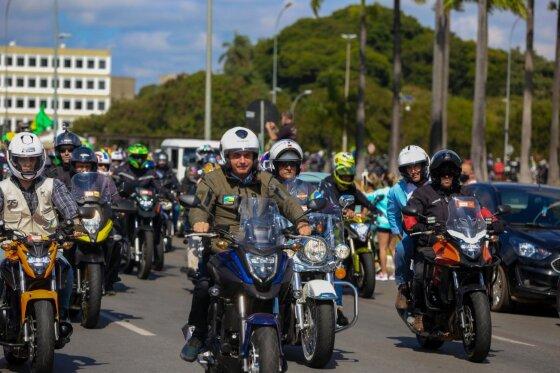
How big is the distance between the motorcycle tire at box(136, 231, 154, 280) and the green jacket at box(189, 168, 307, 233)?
31.4ft

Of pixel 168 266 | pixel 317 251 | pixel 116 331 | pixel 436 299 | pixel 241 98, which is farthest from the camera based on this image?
pixel 241 98

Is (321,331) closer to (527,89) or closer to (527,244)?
(527,244)

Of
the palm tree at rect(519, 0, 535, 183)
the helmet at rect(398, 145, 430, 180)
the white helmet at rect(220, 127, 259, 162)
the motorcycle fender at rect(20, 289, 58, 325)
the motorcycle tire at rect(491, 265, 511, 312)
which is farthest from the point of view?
the palm tree at rect(519, 0, 535, 183)

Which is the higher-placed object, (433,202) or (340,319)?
(433,202)

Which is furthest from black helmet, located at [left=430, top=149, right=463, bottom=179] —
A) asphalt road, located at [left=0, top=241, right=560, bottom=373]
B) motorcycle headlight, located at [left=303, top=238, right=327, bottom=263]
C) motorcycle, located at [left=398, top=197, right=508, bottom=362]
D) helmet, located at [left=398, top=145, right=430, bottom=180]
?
asphalt road, located at [left=0, top=241, right=560, bottom=373]

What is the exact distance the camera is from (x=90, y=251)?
1298 centimetres

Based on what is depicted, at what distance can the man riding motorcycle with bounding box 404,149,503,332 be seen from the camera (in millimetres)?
11352

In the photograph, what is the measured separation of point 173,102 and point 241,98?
7.11 m

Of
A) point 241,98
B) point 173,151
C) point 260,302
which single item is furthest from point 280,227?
point 241,98

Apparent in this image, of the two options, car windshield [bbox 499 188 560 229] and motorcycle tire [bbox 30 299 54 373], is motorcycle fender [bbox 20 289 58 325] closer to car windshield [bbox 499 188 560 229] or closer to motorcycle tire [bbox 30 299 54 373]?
motorcycle tire [bbox 30 299 54 373]

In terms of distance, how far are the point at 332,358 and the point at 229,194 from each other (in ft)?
9.65

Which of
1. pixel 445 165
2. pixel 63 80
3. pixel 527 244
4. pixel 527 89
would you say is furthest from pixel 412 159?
pixel 63 80

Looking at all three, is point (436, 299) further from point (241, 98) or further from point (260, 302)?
point (241, 98)

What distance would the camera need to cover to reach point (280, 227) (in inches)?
332
